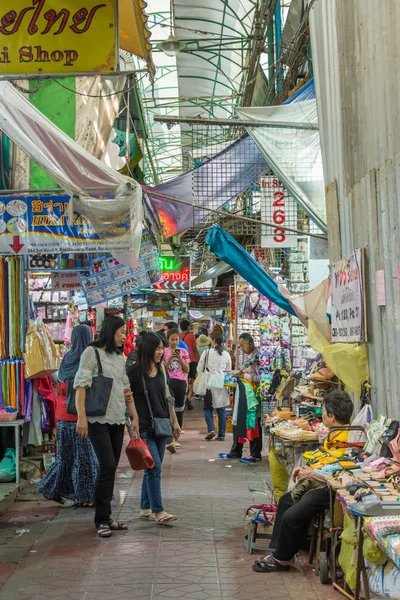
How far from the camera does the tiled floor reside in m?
5.24

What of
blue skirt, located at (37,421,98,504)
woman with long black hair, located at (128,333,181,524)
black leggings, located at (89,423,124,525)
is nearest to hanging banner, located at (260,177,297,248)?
woman with long black hair, located at (128,333,181,524)

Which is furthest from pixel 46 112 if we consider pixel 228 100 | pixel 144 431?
pixel 228 100

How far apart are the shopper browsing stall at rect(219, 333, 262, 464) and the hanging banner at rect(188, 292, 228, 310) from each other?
17251 millimetres

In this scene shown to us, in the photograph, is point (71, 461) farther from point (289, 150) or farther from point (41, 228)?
point (289, 150)

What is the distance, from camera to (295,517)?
538cm

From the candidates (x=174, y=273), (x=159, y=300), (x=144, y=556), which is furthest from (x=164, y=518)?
(x=159, y=300)

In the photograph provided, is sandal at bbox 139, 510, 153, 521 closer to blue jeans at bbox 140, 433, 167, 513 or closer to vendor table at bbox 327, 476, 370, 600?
blue jeans at bbox 140, 433, 167, 513

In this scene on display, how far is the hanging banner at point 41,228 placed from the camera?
338 inches

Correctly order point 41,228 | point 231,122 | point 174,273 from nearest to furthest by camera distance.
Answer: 1. point 231,122
2. point 41,228
3. point 174,273

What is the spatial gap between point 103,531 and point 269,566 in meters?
1.76

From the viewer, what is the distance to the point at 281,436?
6723mm

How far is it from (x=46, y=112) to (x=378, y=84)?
5534 mm

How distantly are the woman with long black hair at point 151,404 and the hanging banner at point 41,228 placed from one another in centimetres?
173

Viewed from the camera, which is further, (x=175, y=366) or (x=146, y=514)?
(x=175, y=366)
